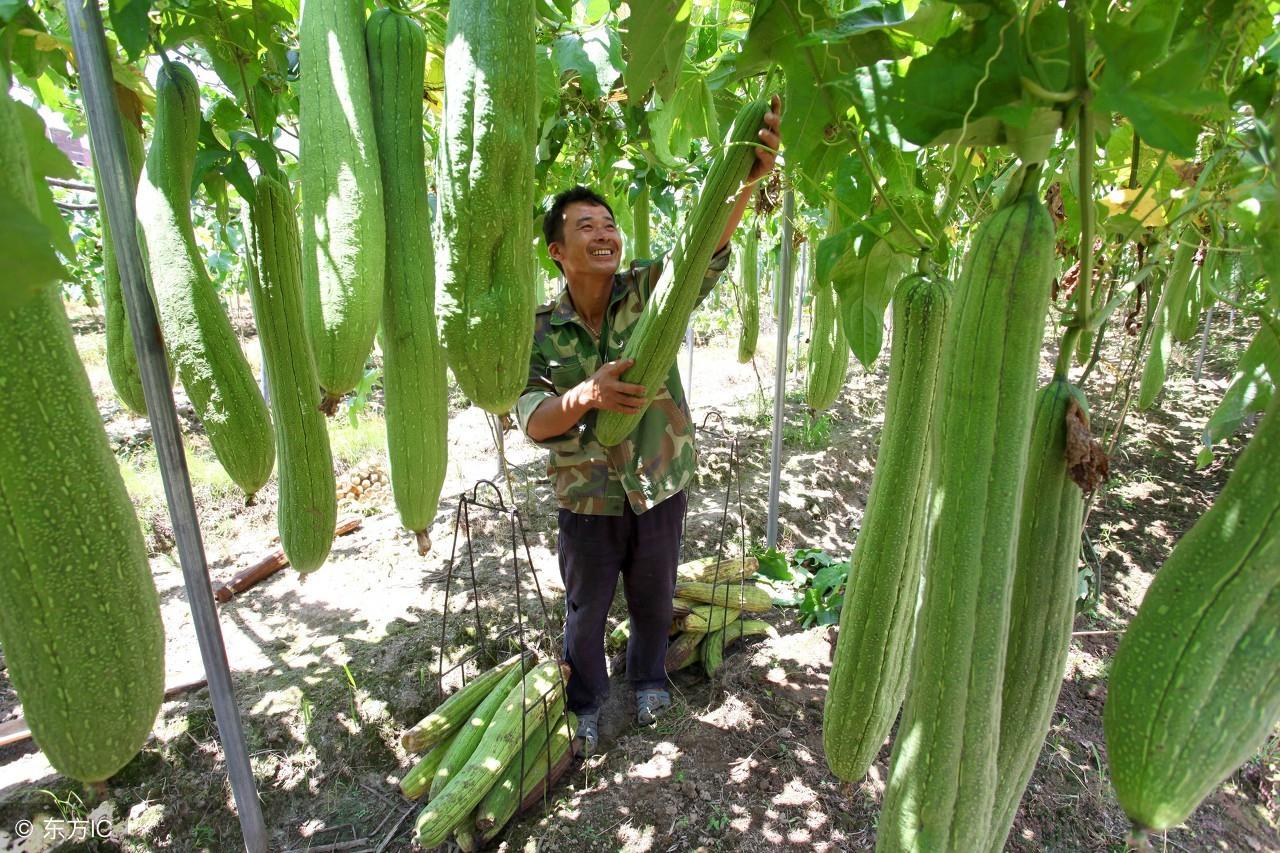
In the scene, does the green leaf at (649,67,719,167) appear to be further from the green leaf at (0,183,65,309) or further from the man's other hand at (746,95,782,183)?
the green leaf at (0,183,65,309)

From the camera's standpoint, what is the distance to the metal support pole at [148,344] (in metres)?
1.09

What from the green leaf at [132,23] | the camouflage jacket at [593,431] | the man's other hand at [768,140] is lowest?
the camouflage jacket at [593,431]

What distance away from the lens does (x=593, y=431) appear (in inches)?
124

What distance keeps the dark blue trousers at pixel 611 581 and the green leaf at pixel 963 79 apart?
2649mm

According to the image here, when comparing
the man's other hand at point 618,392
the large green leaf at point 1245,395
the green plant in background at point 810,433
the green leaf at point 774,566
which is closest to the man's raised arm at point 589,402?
the man's other hand at point 618,392

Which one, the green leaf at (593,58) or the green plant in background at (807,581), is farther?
the green plant in background at (807,581)

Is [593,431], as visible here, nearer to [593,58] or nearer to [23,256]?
[593,58]

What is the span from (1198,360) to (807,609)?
10014 mm

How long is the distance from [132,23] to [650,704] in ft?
11.9

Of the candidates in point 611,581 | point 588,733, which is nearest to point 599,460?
point 611,581

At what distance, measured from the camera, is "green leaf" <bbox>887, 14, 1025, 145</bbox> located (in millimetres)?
853

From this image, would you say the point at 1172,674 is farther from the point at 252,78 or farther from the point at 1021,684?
the point at 252,78

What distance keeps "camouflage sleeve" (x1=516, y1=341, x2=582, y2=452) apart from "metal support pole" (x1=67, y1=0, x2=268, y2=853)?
1.50 meters

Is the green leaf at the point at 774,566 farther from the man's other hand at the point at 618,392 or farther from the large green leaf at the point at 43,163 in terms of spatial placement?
the large green leaf at the point at 43,163
